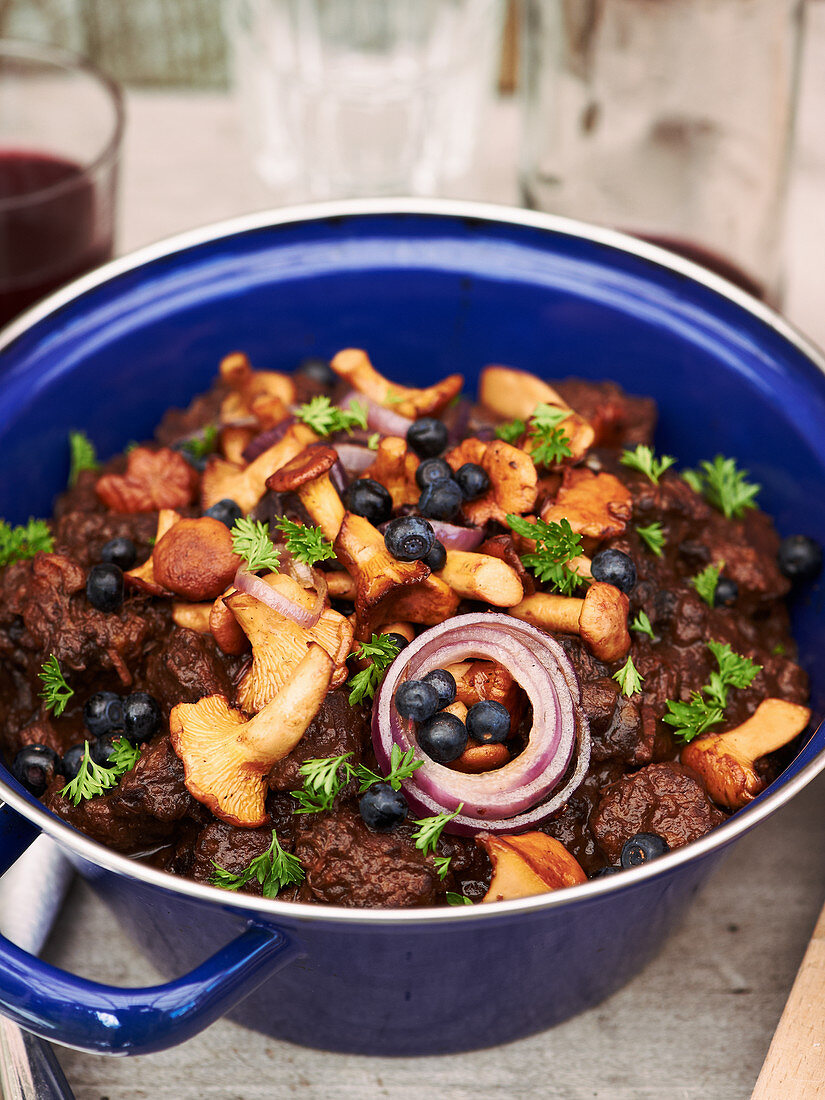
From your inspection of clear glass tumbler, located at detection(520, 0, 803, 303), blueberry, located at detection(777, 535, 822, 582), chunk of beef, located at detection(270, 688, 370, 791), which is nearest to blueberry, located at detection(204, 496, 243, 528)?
chunk of beef, located at detection(270, 688, 370, 791)

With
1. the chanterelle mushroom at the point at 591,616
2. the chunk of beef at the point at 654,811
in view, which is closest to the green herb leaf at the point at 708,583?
the chanterelle mushroom at the point at 591,616

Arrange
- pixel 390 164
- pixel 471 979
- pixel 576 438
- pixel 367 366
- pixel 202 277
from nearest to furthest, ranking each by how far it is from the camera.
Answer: pixel 471 979 < pixel 576 438 < pixel 367 366 < pixel 202 277 < pixel 390 164

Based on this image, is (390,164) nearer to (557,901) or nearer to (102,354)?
(102,354)

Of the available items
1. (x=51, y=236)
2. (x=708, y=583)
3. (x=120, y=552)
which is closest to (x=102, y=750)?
(x=120, y=552)

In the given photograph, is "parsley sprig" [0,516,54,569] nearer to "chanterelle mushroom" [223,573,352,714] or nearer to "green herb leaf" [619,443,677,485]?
"chanterelle mushroom" [223,573,352,714]

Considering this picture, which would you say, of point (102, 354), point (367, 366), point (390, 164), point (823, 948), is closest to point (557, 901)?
point (823, 948)

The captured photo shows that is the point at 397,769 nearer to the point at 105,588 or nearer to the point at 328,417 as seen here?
the point at 105,588

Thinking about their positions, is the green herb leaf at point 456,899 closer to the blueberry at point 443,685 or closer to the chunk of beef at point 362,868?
the chunk of beef at point 362,868
